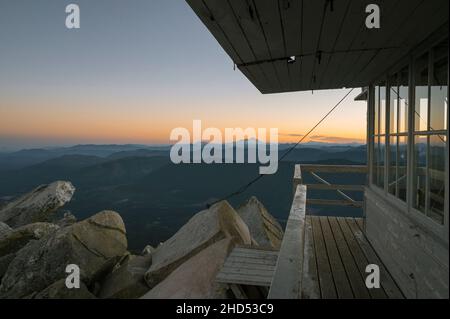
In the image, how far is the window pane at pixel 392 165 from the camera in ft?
14.3

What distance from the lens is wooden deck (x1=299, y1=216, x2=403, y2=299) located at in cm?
364

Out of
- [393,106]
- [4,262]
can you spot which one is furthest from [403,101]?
[4,262]

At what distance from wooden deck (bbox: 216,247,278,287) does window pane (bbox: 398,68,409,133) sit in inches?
116

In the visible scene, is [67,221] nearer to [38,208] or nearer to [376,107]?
[38,208]

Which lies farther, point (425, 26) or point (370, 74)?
point (370, 74)

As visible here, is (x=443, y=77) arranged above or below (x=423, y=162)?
above

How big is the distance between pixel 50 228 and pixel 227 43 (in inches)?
453

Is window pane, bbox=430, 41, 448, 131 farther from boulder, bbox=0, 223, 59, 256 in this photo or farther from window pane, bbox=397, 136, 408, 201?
boulder, bbox=0, 223, 59, 256

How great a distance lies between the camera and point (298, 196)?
423cm

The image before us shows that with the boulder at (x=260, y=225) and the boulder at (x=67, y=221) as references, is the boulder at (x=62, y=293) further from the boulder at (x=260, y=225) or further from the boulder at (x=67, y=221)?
the boulder at (x=67, y=221)

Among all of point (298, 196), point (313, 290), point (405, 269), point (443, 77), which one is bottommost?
point (313, 290)

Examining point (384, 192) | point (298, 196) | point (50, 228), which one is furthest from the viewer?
point (50, 228)
